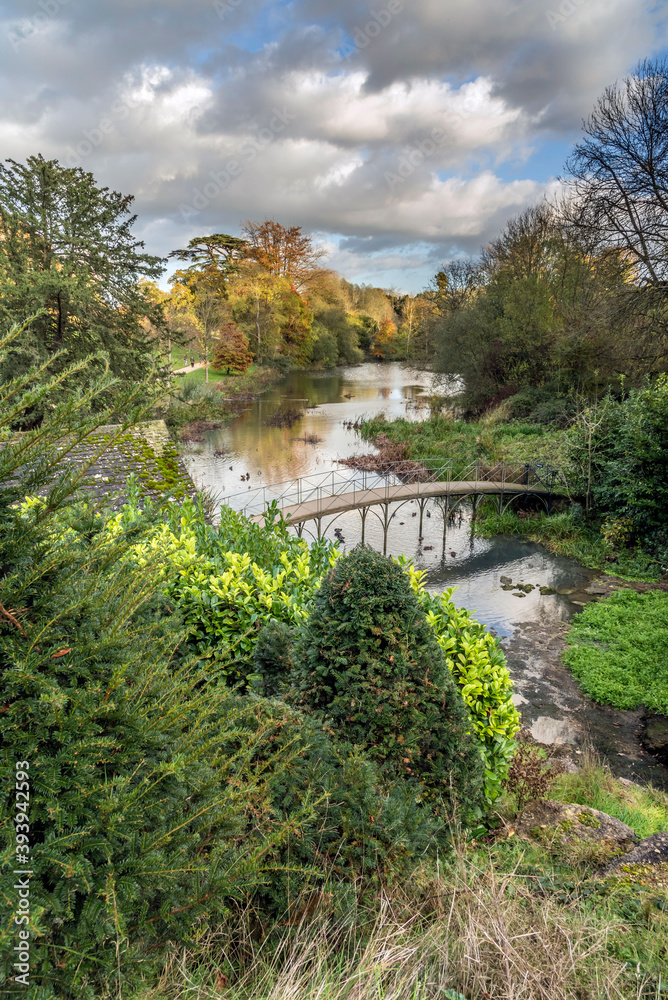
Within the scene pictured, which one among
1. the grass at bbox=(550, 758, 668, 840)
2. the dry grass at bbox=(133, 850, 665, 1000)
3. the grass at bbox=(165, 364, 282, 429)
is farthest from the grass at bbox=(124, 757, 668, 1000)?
the grass at bbox=(165, 364, 282, 429)

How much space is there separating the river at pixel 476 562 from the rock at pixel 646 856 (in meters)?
4.36

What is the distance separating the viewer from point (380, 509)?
18719 millimetres

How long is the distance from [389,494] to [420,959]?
43.8 ft

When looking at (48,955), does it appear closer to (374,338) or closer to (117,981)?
(117,981)

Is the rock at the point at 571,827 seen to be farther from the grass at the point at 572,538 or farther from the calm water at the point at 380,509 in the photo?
the grass at the point at 572,538

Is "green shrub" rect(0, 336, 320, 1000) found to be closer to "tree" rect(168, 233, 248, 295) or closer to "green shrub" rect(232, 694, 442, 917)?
"green shrub" rect(232, 694, 442, 917)

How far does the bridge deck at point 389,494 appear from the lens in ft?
44.4

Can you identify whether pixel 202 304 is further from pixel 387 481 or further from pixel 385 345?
pixel 387 481

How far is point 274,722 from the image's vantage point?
2354mm

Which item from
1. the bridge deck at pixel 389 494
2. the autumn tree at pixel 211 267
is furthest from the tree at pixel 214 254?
the bridge deck at pixel 389 494

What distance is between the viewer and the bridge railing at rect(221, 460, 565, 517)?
1566cm

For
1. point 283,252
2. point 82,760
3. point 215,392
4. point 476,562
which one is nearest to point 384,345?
point 283,252

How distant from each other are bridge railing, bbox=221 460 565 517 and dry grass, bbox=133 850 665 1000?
39.5 ft

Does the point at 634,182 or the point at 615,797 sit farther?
the point at 634,182
